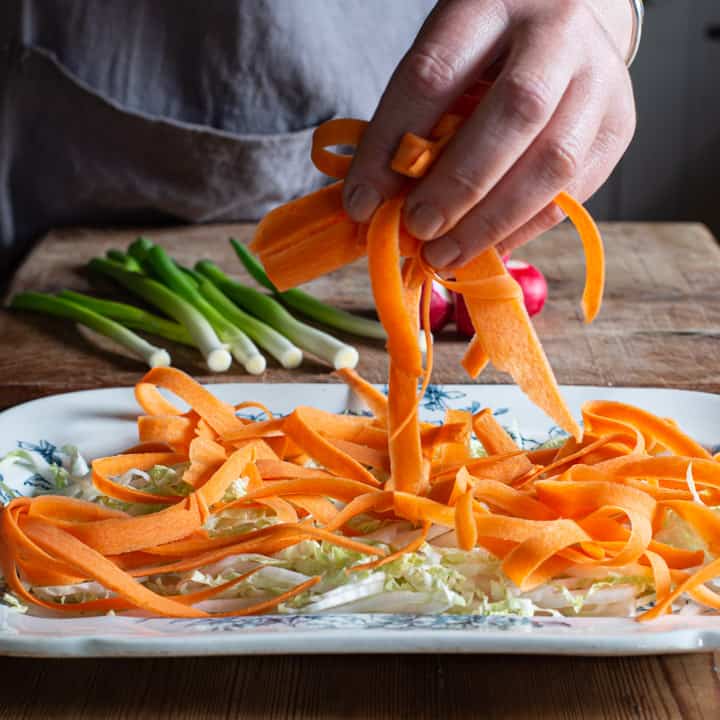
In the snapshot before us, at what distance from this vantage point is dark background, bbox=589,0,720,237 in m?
6.08

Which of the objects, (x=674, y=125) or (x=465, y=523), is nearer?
(x=465, y=523)

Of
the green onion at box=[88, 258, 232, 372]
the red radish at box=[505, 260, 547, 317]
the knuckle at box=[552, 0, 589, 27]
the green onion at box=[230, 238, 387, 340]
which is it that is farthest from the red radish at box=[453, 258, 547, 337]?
the knuckle at box=[552, 0, 589, 27]

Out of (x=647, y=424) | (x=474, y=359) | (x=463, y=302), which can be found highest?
(x=474, y=359)

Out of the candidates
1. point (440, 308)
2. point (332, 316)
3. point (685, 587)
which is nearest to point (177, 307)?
point (332, 316)

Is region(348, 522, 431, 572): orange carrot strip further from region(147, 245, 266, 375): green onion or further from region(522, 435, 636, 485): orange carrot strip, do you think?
region(147, 245, 266, 375): green onion

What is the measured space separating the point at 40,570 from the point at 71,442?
0.57 m

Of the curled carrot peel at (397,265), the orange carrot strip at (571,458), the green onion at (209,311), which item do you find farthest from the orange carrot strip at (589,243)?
the green onion at (209,311)

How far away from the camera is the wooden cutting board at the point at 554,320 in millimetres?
2537

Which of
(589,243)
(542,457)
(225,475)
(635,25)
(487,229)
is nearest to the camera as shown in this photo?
(487,229)

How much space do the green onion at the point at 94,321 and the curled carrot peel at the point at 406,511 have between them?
0.72 metres

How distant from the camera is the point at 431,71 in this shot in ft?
4.72

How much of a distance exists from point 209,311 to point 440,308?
0.55 metres

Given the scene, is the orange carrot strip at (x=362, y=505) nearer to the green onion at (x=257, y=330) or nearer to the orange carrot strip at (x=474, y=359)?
the orange carrot strip at (x=474, y=359)

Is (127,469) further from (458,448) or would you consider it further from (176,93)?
(176,93)
